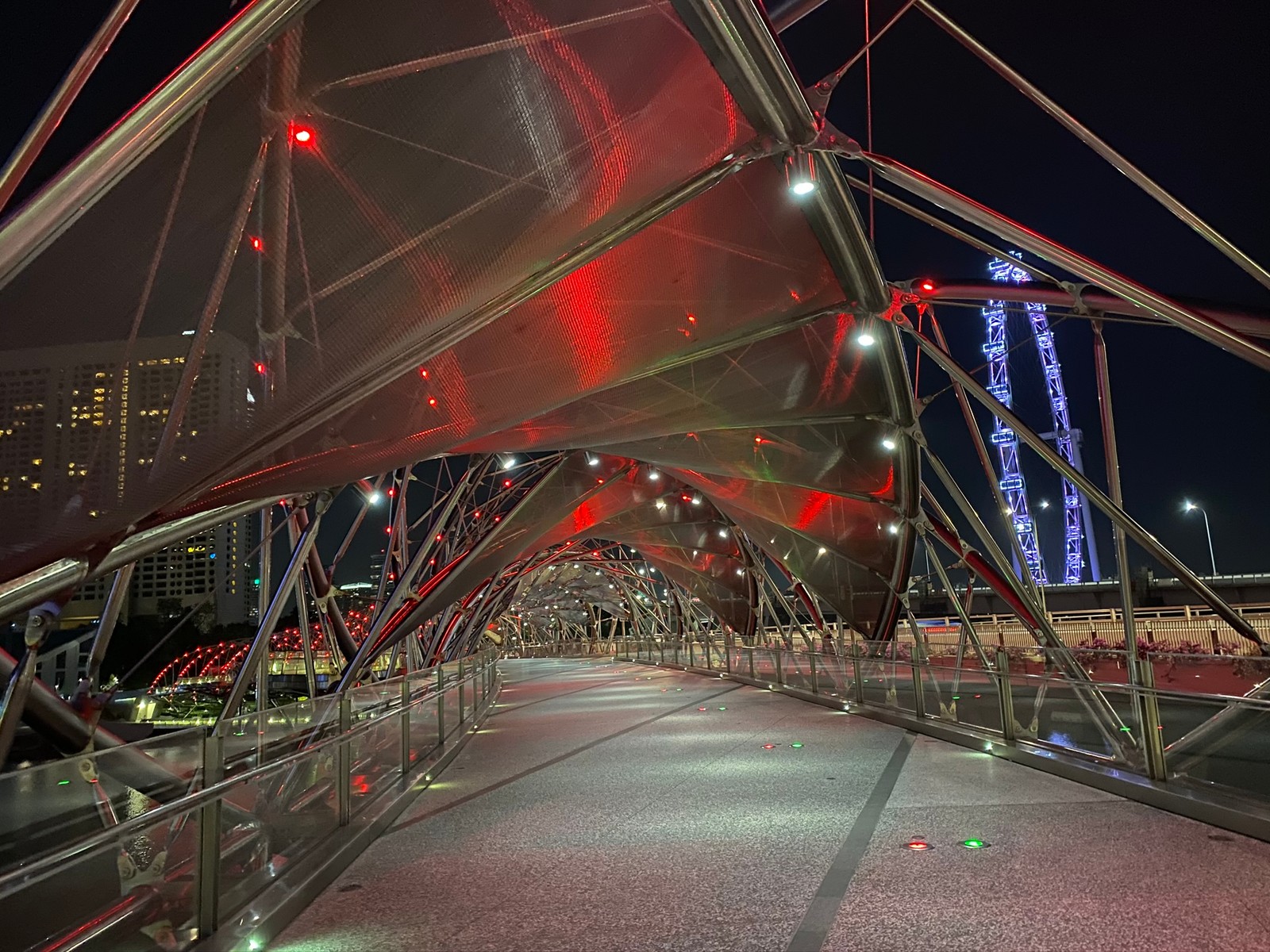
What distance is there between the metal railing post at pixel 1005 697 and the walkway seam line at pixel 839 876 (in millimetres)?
2153

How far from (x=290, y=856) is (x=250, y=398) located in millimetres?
2988

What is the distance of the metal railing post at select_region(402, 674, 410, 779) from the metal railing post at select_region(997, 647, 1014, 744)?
261 inches

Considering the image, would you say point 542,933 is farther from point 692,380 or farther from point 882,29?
point 692,380

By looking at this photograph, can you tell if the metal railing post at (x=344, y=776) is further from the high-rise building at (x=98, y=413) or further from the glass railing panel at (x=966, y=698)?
the glass railing panel at (x=966, y=698)

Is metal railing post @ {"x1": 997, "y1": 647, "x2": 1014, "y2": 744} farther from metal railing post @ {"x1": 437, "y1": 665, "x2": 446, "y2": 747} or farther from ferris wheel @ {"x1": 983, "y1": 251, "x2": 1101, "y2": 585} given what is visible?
ferris wheel @ {"x1": 983, "y1": 251, "x2": 1101, "y2": 585}

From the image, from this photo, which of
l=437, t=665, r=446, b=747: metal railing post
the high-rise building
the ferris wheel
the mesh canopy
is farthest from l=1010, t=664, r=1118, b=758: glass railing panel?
the ferris wheel

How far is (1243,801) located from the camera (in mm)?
6336

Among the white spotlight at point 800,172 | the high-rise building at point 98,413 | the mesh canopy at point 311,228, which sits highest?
the white spotlight at point 800,172

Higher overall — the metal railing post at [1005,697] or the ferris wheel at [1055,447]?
the ferris wheel at [1055,447]

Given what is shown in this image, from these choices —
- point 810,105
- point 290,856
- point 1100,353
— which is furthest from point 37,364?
point 1100,353

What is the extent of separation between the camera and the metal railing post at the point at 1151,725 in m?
7.43

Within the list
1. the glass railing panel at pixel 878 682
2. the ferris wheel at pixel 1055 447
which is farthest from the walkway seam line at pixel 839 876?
the ferris wheel at pixel 1055 447

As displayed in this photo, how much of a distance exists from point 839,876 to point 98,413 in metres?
5.05

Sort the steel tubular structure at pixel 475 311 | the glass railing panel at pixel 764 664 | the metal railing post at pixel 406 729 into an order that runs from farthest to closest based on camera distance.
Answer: the glass railing panel at pixel 764 664 → the metal railing post at pixel 406 729 → the steel tubular structure at pixel 475 311
